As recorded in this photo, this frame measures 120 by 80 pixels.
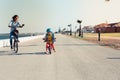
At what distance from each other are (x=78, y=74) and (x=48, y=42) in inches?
339

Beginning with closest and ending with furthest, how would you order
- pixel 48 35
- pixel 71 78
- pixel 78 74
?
pixel 71 78, pixel 78 74, pixel 48 35

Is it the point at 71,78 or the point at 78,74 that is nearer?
the point at 71,78

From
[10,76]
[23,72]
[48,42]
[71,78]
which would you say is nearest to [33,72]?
[23,72]

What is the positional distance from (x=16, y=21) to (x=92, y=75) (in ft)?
31.2

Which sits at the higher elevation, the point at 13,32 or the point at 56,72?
the point at 13,32

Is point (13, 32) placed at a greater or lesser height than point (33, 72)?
greater

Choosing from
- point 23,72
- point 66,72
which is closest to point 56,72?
point 66,72

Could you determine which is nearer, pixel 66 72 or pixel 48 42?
pixel 66 72

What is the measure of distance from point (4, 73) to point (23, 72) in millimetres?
555

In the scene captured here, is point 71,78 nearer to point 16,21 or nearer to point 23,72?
point 23,72

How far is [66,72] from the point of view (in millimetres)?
9812

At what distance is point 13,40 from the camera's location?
61.4 ft

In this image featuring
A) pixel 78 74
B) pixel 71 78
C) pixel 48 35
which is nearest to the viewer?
pixel 71 78

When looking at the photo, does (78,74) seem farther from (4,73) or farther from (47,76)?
(4,73)
